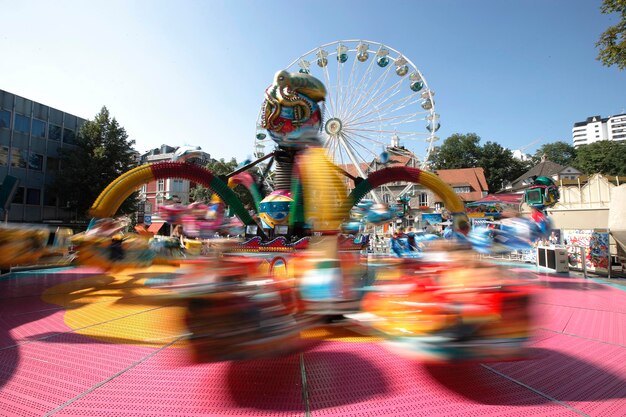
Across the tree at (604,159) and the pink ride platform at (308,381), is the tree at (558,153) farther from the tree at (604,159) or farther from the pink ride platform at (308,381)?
the pink ride platform at (308,381)

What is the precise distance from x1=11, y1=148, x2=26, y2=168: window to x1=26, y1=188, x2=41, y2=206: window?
75.7 inches

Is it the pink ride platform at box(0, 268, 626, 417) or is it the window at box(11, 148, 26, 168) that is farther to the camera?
the window at box(11, 148, 26, 168)

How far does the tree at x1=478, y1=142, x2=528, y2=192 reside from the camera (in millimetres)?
58156

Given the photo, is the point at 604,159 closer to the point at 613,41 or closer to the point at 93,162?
the point at 613,41

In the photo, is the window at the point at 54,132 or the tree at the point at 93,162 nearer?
the tree at the point at 93,162

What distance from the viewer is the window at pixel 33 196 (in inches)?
990

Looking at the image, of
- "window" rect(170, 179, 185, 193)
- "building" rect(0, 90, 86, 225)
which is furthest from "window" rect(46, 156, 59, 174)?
"window" rect(170, 179, 185, 193)

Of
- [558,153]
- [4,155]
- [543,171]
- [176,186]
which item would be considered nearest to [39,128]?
[4,155]

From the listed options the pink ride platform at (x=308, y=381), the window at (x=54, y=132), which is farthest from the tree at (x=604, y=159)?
the window at (x=54, y=132)

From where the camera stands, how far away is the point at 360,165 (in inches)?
773

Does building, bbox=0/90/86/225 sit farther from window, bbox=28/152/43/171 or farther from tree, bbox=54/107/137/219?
tree, bbox=54/107/137/219

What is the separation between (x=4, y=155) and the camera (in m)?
23.5

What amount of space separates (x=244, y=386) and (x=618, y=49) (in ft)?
61.8

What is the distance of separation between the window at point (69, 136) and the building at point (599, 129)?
15843 cm
